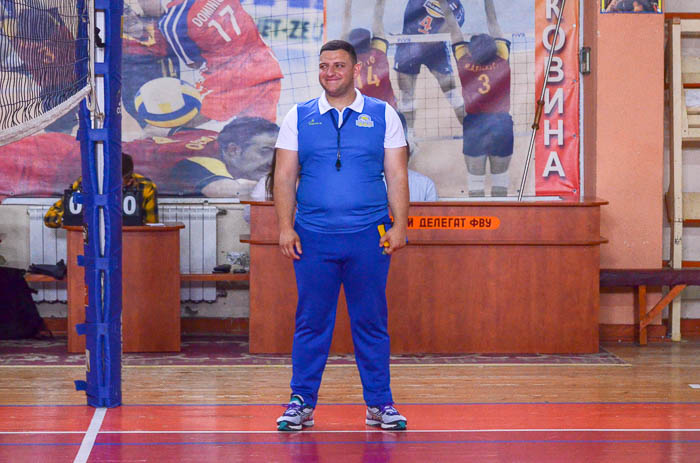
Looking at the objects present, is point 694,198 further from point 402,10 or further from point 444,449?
point 444,449

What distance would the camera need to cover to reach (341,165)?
3.97m

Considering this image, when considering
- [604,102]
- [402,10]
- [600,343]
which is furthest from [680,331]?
[402,10]

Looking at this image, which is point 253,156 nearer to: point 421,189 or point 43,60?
point 421,189

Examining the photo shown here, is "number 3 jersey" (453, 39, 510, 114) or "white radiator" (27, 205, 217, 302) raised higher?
"number 3 jersey" (453, 39, 510, 114)

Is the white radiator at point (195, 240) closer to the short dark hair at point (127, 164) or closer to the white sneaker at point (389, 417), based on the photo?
the short dark hair at point (127, 164)

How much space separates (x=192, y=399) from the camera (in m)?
4.86

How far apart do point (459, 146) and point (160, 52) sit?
238 cm

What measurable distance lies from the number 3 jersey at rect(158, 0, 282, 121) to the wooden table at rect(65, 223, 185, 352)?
1.33m

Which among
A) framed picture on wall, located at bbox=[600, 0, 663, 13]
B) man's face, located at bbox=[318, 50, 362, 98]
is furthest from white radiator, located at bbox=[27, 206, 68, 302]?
framed picture on wall, located at bbox=[600, 0, 663, 13]

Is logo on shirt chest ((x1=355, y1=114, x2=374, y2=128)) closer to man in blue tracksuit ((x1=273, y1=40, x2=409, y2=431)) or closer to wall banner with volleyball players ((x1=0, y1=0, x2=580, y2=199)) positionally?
man in blue tracksuit ((x1=273, y1=40, x2=409, y2=431))

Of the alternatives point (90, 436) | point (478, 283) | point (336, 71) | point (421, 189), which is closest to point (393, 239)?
point (336, 71)

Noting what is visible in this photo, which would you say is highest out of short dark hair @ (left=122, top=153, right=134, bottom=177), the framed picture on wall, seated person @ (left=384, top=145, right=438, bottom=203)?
the framed picture on wall

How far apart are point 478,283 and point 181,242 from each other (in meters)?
2.39

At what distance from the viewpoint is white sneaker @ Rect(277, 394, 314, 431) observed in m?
4.09
